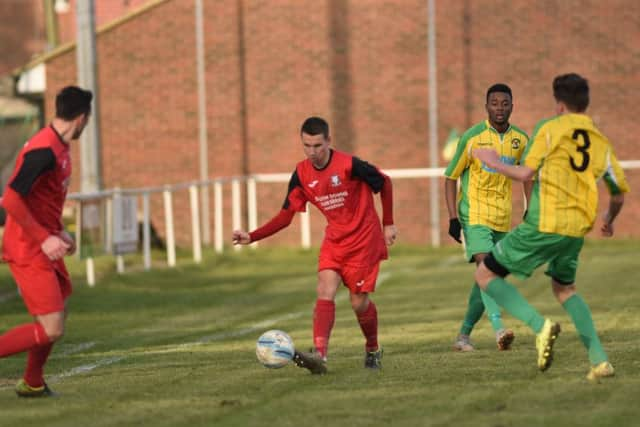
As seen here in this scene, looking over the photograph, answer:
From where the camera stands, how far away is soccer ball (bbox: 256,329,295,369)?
32.1ft

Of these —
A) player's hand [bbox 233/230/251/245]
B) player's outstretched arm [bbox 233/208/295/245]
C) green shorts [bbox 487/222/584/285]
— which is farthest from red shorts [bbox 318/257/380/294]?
green shorts [bbox 487/222/584/285]

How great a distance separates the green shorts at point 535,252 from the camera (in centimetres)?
912

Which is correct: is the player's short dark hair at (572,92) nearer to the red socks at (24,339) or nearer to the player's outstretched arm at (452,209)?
the player's outstretched arm at (452,209)

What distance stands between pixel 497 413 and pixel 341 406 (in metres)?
0.96

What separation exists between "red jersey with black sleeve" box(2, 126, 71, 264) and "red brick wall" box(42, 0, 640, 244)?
1944cm

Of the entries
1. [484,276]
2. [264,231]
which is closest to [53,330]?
[264,231]

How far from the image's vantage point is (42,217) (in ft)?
29.4

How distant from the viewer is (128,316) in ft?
53.6

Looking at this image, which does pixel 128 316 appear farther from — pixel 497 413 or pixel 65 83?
pixel 65 83

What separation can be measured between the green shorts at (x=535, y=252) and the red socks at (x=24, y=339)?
9.81 feet

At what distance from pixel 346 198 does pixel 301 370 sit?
50.7 inches

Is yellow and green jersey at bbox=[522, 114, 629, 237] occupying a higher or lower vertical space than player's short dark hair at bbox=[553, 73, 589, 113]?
lower

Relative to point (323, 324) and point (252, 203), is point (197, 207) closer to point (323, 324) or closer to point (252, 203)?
point (252, 203)

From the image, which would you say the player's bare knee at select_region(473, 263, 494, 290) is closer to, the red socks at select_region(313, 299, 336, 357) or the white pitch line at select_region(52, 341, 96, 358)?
the red socks at select_region(313, 299, 336, 357)
